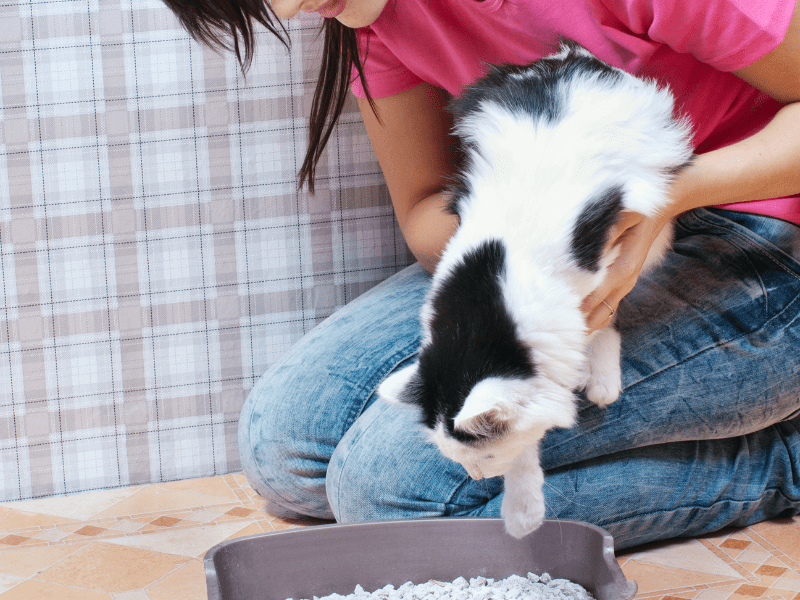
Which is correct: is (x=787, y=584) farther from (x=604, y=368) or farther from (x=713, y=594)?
(x=604, y=368)

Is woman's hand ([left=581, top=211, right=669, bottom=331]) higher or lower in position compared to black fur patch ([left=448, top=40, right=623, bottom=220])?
lower

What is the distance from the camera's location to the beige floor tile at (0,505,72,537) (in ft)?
4.42


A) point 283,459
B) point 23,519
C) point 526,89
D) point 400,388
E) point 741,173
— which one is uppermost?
point 526,89

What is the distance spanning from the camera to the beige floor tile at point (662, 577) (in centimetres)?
104

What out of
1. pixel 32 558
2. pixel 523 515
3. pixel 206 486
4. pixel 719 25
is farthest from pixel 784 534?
pixel 32 558

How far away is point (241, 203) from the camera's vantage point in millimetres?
1479

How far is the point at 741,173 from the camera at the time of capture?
974 millimetres

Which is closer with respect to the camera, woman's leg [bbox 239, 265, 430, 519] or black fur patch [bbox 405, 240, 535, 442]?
black fur patch [bbox 405, 240, 535, 442]

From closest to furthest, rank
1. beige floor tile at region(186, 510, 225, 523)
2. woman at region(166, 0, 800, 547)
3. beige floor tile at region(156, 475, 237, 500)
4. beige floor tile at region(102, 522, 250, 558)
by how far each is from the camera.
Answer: woman at region(166, 0, 800, 547) → beige floor tile at region(102, 522, 250, 558) → beige floor tile at region(186, 510, 225, 523) → beige floor tile at region(156, 475, 237, 500)

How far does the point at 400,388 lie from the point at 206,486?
80cm

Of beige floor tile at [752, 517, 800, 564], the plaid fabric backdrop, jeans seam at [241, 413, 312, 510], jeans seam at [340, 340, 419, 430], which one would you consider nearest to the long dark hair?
the plaid fabric backdrop

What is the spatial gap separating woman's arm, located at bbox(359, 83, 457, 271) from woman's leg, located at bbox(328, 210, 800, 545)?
1.10 feet

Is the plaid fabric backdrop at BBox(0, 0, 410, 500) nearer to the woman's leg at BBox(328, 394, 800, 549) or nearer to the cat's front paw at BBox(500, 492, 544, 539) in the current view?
the woman's leg at BBox(328, 394, 800, 549)

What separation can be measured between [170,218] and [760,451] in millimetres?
1188
